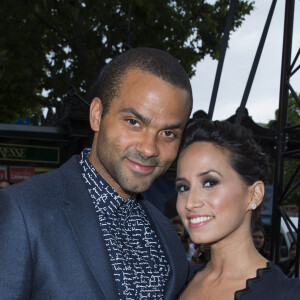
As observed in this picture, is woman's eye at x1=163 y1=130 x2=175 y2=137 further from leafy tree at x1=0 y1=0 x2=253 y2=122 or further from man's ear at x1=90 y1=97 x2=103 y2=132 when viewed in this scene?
leafy tree at x1=0 y1=0 x2=253 y2=122

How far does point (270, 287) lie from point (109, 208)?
87 centimetres

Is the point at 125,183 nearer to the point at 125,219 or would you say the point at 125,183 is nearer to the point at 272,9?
the point at 125,219

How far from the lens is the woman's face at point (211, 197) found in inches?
92.9

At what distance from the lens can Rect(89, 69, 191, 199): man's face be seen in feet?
6.75

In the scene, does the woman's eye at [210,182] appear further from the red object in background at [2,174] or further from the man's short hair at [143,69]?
the red object in background at [2,174]

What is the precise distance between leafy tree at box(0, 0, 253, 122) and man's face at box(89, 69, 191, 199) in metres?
8.85

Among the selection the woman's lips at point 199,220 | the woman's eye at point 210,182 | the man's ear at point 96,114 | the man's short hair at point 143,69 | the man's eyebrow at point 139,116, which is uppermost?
the man's short hair at point 143,69

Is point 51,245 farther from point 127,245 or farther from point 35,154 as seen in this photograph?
point 35,154

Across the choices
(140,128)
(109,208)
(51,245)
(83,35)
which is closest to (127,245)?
(109,208)

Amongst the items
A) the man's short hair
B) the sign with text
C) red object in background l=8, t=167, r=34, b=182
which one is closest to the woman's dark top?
the man's short hair

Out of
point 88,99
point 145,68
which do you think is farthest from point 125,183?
point 88,99

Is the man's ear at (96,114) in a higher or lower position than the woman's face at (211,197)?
higher

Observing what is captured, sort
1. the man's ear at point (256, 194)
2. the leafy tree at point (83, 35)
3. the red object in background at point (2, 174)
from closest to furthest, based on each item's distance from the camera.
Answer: the man's ear at point (256, 194) < the red object in background at point (2, 174) < the leafy tree at point (83, 35)

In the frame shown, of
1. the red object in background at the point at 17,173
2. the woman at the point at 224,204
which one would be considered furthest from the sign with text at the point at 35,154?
the woman at the point at 224,204
